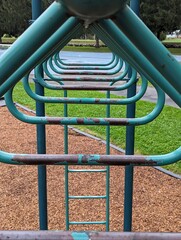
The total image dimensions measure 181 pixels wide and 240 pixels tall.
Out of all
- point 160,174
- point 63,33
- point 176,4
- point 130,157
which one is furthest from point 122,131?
point 176,4

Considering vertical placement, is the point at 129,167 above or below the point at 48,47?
below

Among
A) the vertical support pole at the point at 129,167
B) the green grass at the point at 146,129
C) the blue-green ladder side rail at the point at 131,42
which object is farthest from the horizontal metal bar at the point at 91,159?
the green grass at the point at 146,129

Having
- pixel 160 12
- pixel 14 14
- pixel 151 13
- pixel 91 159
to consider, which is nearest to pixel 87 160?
pixel 91 159

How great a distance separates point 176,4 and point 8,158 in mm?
22216

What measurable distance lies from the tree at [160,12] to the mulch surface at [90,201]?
1811 cm

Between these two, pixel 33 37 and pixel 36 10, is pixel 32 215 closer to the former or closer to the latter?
pixel 36 10

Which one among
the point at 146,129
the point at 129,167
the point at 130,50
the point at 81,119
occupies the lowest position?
the point at 146,129

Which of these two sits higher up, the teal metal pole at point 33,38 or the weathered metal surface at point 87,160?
the teal metal pole at point 33,38

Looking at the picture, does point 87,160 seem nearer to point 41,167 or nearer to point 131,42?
point 131,42

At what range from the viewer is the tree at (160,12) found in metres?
21.4

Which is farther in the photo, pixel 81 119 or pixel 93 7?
pixel 81 119

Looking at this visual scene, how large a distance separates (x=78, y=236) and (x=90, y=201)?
2740 millimetres

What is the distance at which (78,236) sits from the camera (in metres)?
0.78

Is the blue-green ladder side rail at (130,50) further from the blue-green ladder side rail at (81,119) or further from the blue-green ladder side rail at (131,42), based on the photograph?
the blue-green ladder side rail at (81,119)
